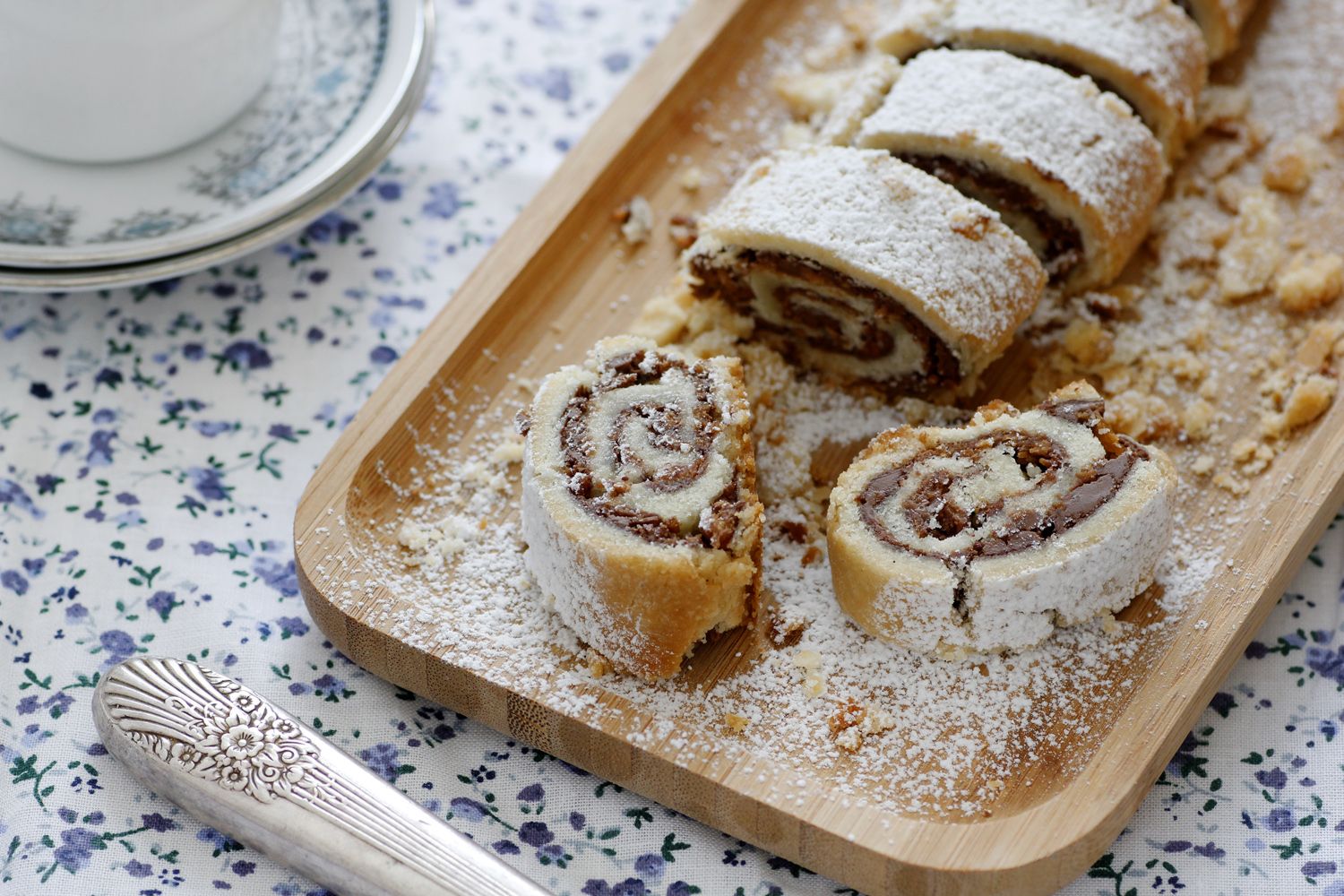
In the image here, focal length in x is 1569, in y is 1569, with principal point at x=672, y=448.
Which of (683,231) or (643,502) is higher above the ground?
(683,231)

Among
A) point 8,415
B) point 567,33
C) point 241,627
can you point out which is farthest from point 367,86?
point 241,627

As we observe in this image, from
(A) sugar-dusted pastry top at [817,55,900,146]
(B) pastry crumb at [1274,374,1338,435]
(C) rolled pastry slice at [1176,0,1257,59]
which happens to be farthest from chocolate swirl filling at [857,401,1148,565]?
(C) rolled pastry slice at [1176,0,1257,59]

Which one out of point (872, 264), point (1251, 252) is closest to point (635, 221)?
point (872, 264)

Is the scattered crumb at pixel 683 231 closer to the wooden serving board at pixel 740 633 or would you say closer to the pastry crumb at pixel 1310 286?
the wooden serving board at pixel 740 633

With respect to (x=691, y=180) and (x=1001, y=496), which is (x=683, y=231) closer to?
Answer: (x=691, y=180)

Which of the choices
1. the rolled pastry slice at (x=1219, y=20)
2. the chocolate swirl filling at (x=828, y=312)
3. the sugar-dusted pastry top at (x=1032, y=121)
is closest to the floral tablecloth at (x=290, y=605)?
the chocolate swirl filling at (x=828, y=312)

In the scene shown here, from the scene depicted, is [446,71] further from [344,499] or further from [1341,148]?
[1341,148]
